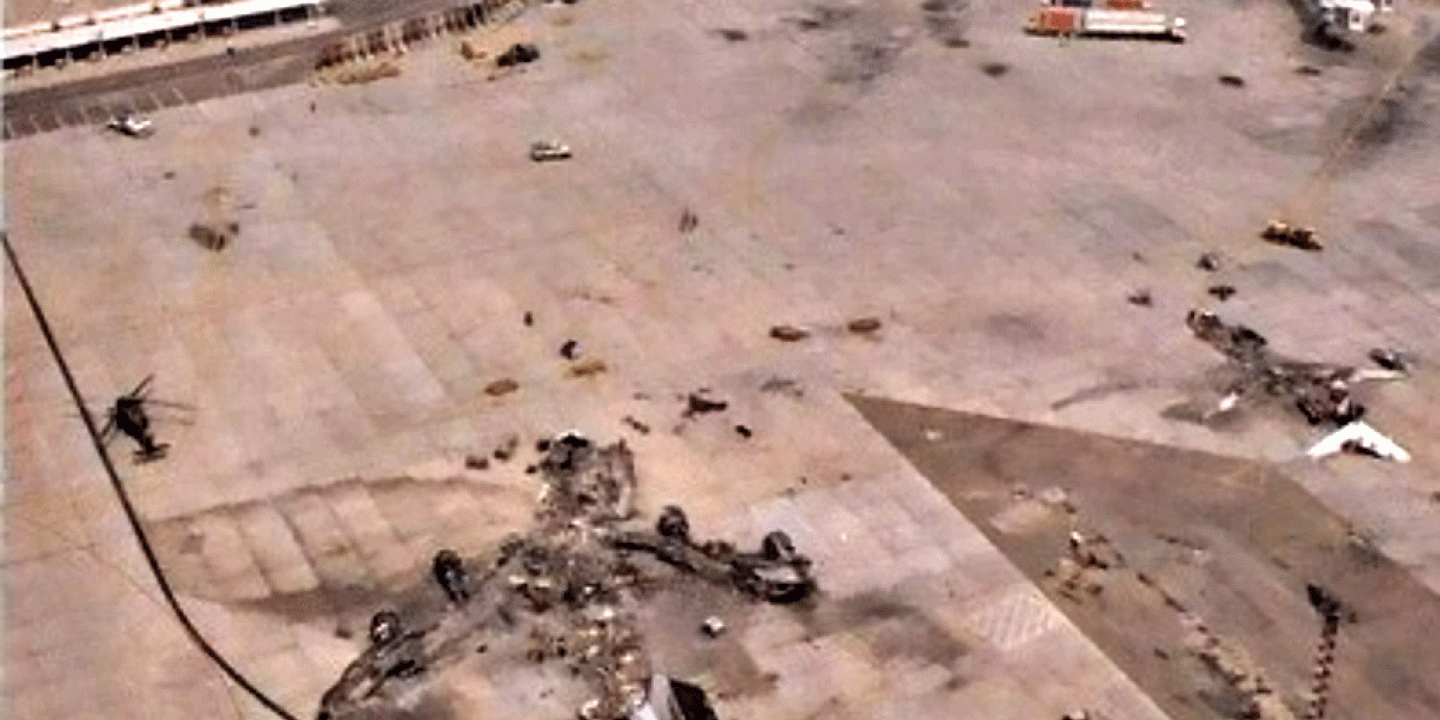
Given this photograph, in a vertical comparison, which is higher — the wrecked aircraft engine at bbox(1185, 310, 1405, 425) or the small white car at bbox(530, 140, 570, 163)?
the small white car at bbox(530, 140, 570, 163)

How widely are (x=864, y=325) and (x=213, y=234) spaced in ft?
69.9

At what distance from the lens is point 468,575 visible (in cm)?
4312

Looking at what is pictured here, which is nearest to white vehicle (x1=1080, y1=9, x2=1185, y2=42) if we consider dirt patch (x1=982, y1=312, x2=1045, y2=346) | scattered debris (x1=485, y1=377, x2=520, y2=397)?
dirt patch (x1=982, y1=312, x2=1045, y2=346)

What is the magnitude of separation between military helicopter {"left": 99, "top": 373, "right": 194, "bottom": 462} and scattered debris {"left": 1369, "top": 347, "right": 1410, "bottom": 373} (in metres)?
33.8

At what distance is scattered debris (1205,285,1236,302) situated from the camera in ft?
181

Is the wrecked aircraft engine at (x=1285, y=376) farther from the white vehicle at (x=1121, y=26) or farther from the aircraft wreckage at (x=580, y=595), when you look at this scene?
the white vehicle at (x=1121, y=26)

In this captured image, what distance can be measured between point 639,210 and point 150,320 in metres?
16.0

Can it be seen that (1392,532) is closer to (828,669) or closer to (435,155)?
(828,669)

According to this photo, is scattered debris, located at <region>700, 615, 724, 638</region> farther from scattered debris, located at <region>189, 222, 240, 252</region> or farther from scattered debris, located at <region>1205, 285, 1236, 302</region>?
scattered debris, located at <region>189, 222, 240, 252</region>

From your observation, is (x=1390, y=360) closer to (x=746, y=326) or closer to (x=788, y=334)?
(x=788, y=334)

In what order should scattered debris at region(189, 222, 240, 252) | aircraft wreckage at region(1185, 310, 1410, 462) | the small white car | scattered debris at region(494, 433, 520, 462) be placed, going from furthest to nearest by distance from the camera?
the small white car, scattered debris at region(189, 222, 240, 252), aircraft wreckage at region(1185, 310, 1410, 462), scattered debris at region(494, 433, 520, 462)

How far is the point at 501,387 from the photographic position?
→ 5025 cm

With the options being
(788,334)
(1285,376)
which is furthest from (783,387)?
(1285,376)

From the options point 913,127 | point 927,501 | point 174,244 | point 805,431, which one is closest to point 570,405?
point 805,431
